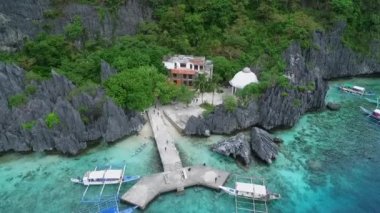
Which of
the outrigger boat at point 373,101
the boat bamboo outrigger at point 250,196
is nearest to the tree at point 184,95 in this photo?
the boat bamboo outrigger at point 250,196

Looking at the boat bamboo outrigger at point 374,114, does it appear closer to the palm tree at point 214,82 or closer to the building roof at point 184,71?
the palm tree at point 214,82

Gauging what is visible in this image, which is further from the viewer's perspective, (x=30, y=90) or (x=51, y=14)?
(x=51, y=14)

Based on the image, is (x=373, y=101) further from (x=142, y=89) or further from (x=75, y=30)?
(x=75, y=30)

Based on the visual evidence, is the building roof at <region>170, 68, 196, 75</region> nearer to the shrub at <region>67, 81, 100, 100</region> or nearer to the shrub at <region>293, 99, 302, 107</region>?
the shrub at <region>67, 81, 100, 100</region>

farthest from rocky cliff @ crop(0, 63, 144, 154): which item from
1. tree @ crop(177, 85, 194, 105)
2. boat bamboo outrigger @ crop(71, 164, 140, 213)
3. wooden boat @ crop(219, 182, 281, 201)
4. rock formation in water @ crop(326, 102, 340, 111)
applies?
rock formation in water @ crop(326, 102, 340, 111)

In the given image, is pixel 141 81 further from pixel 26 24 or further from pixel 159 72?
pixel 26 24

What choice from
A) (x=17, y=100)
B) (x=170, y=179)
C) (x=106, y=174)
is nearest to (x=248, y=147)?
(x=170, y=179)

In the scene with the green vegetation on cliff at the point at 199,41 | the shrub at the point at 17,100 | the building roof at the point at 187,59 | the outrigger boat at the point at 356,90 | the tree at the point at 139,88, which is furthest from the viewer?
the outrigger boat at the point at 356,90
